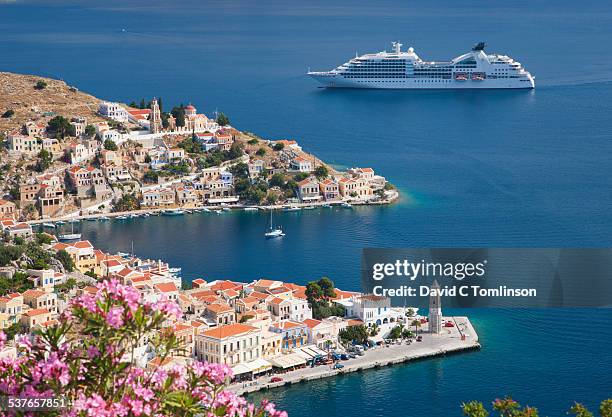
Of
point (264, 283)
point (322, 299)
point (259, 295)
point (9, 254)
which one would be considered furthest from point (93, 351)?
point (9, 254)

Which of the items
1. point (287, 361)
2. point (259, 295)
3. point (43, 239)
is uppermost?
point (43, 239)

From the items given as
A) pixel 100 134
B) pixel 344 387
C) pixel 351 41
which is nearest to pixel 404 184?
pixel 100 134

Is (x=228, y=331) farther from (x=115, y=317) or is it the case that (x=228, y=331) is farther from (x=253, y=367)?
(x=115, y=317)

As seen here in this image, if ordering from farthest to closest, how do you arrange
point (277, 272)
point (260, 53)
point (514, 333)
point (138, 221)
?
point (260, 53), point (138, 221), point (277, 272), point (514, 333)

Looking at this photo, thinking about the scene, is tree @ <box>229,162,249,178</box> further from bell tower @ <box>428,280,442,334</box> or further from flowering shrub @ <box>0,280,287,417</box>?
flowering shrub @ <box>0,280,287,417</box>

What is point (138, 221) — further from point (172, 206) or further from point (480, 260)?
point (480, 260)

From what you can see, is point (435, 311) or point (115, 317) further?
point (435, 311)

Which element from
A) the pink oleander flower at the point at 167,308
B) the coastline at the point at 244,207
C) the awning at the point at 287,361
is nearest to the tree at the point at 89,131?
the coastline at the point at 244,207

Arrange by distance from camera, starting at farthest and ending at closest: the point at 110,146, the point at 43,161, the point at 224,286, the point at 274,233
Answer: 1. the point at 110,146
2. the point at 43,161
3. the point at 274,233
4. the point at 224,286
